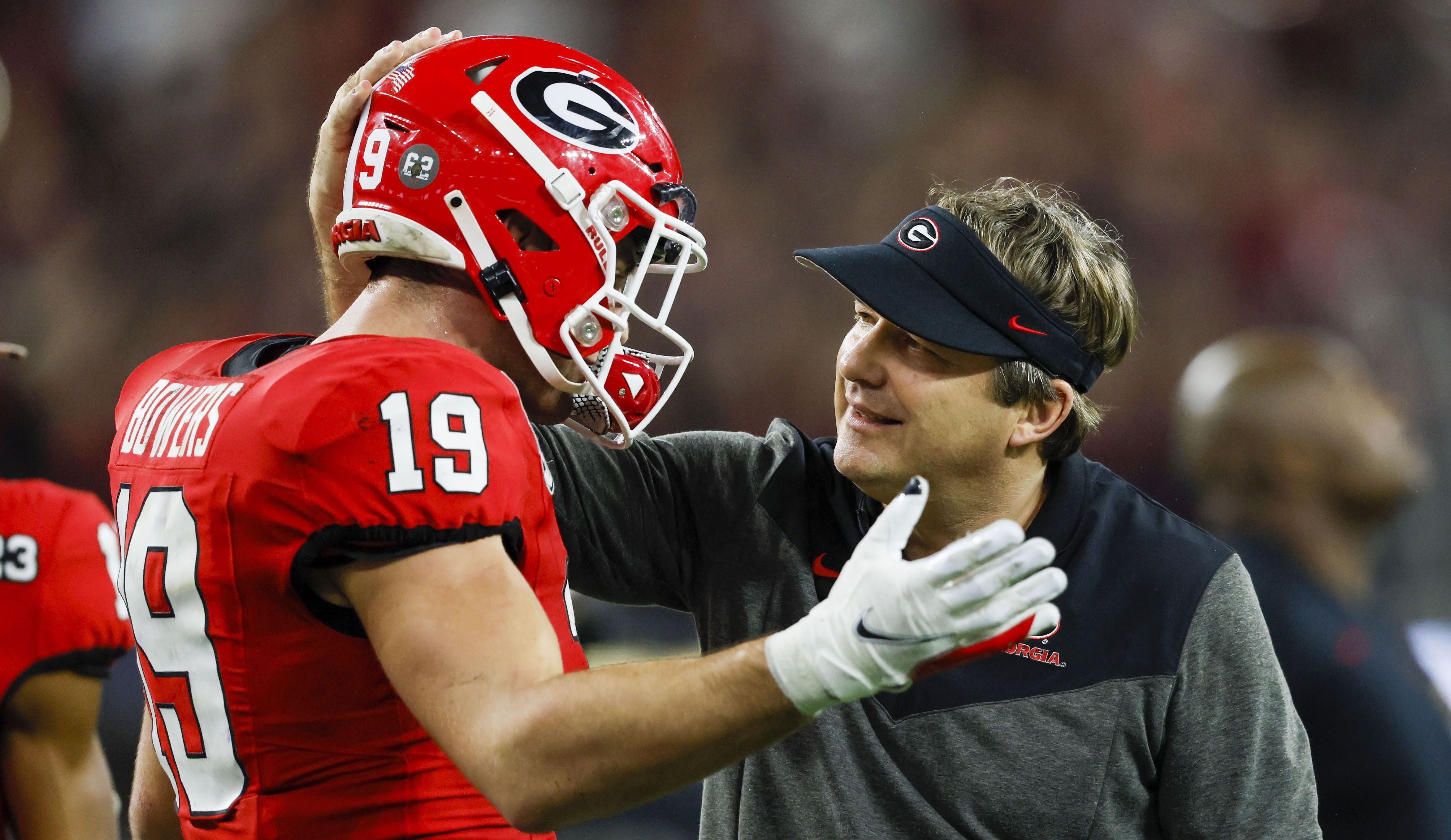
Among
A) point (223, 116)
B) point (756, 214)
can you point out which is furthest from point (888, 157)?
point (223, 116)

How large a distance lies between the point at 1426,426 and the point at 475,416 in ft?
12.9

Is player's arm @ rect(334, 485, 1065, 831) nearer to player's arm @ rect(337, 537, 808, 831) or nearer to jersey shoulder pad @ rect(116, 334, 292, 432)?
player's arm @ rect(337, 537, 808, 831)

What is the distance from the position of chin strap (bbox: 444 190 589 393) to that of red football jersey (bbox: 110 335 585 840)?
0.58ft

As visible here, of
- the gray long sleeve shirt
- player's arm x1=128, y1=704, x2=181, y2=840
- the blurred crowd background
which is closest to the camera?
player's arm x1=128, y1=704, x2=181, y2=840

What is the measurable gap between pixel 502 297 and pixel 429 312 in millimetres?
87

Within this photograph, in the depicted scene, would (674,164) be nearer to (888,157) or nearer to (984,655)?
(984,655)

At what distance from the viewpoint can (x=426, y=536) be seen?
104 cm

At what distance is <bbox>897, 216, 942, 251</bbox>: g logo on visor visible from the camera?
1741mm

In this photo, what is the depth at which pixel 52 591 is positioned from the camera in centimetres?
232

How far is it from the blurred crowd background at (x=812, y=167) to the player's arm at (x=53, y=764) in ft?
5.23

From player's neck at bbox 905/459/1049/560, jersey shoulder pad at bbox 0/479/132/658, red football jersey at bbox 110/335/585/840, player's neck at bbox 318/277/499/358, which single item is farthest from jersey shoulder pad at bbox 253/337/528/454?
jersey shoulder pad at bbox 0/479/132/658

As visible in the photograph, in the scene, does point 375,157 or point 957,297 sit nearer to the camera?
point 375,157

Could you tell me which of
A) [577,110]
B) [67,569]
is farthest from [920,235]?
[67,569]

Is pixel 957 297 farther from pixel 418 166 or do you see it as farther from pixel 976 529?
pixel 418 166
